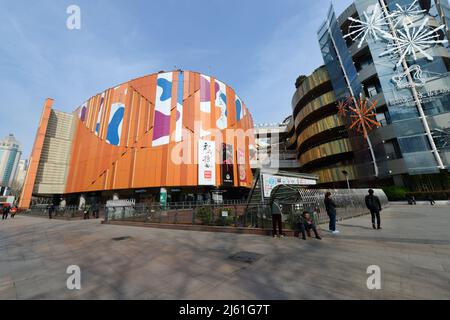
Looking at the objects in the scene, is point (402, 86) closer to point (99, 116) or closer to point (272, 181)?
point (272, 181)

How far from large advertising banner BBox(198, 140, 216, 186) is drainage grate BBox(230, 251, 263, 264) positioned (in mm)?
26563

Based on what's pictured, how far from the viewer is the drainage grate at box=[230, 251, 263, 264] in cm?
507

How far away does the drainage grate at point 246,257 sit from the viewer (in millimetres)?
5071

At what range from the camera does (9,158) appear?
11575 centimetres

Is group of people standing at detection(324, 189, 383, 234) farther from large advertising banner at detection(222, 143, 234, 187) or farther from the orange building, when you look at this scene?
large advertising banner at detection(222, 143, 234, 187)

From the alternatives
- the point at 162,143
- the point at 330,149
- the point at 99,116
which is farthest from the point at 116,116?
the point at 330,149

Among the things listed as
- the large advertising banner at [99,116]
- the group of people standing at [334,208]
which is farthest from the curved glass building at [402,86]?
the large advertising banner at [99,116]

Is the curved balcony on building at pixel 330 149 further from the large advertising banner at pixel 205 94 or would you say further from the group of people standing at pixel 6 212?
the group of people standing at pixel 6 212

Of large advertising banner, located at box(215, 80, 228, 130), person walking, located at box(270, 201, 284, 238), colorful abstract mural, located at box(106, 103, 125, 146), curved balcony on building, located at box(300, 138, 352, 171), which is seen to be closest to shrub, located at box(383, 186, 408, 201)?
curved balcony on building, located at box(300, 138, 352, 171)

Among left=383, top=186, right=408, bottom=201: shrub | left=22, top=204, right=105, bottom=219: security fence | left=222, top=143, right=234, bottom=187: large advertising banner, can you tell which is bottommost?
left=22, top=204, right=105, bottom=219: security fence

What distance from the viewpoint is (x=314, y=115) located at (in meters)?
38.8

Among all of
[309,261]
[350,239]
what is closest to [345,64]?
[350,239]

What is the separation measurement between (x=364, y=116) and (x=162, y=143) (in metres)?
32.2

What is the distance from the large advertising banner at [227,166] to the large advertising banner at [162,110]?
33.8 feet
